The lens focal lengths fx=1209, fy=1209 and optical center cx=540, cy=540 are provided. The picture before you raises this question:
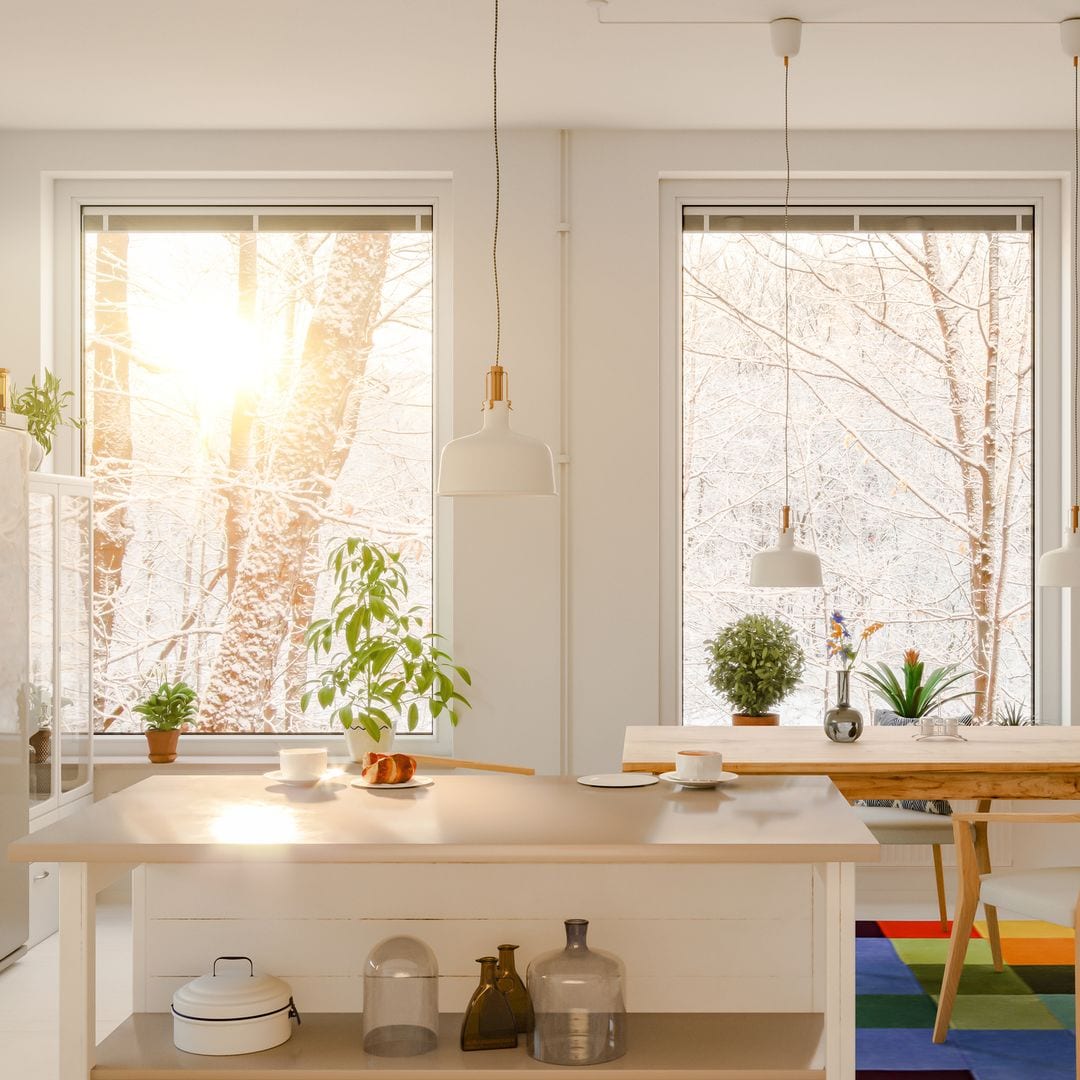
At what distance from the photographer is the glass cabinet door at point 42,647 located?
14.9 ft

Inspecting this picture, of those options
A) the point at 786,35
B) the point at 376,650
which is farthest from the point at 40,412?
the point at 786,35

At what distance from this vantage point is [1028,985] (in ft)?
13.6

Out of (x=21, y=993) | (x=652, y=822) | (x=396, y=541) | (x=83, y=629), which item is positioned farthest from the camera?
(x=396, y=541)

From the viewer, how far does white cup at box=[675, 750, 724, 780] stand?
112 inches

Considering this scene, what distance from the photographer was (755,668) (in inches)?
199

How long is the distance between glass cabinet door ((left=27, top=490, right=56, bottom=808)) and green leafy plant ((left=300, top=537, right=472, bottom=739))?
3.31 feet

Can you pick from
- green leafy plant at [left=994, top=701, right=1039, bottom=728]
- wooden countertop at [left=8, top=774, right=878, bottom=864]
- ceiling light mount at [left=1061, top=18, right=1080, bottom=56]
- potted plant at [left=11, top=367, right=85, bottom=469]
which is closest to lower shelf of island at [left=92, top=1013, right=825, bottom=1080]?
wooden countertop at [left=8, top=774, right=878, bottom=864]

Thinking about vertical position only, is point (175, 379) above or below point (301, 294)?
below

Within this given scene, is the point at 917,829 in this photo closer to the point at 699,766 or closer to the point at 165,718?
the point at 699,766

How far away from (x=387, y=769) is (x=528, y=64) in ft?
9.18

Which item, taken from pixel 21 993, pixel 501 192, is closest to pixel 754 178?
pixel 501 192

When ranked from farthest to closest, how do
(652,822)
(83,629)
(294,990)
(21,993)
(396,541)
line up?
(396,541), (83,629), (21,993), (294,990), (652,822)

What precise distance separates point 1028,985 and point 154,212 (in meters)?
4.70

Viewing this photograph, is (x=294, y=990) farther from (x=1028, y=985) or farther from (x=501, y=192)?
(x=501, y=192)
